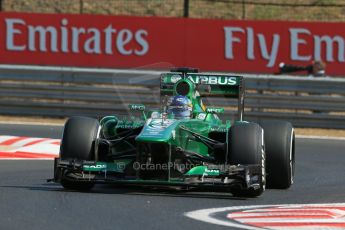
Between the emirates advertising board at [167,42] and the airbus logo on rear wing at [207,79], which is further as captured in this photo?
the emirates advertising board at [167,42]

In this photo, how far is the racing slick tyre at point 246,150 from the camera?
1096cm

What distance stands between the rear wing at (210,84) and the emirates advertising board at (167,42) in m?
10.4

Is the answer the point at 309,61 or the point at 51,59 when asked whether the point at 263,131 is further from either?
the point at 51,59

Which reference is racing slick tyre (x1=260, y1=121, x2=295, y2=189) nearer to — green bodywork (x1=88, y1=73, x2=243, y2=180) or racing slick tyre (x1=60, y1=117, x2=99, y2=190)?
green bodywork (x1=88, y1=73, x2=243, y2=180)

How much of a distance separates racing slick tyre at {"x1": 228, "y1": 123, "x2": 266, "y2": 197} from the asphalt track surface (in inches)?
4.7

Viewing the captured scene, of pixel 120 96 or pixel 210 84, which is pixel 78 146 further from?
pixel 120 96

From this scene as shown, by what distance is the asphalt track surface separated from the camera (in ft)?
29.3

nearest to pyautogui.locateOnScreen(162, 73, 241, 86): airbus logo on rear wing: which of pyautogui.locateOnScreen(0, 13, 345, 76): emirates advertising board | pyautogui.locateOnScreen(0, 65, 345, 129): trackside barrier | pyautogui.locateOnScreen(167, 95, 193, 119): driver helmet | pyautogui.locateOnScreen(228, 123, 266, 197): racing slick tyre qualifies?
pyautogui.locateOnScreen(167, 95, 193, 119): driver helmet

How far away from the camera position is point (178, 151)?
1092cm

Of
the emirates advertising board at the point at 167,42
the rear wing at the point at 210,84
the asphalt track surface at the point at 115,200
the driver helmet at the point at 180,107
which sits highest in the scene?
the emirates advertising board at the point at 167,42

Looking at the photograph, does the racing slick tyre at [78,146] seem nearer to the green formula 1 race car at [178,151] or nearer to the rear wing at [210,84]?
the green formula 1 race car at [178,151]

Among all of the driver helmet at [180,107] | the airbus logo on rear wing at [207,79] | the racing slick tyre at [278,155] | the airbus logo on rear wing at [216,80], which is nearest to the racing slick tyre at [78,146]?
the driver helmet at [180,107]

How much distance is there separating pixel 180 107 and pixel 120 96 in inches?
327

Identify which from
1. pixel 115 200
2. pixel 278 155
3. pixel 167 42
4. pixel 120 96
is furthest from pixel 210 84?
pixel 167 42
